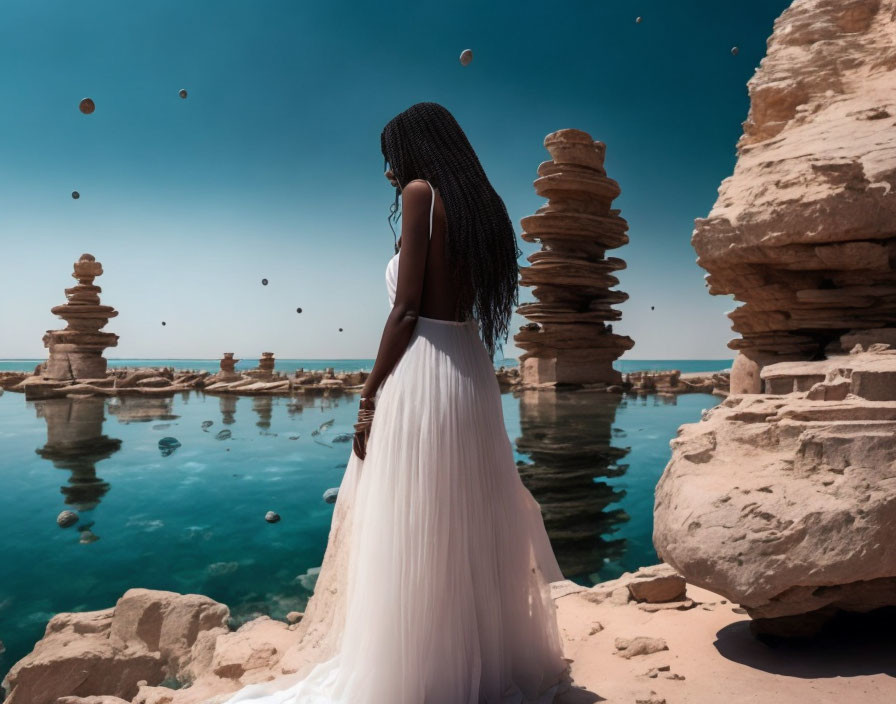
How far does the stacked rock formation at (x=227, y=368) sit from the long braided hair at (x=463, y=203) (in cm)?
2221

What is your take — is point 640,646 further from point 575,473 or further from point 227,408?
point 227,408

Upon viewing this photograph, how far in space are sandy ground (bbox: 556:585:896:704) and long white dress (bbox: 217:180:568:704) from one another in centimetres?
28

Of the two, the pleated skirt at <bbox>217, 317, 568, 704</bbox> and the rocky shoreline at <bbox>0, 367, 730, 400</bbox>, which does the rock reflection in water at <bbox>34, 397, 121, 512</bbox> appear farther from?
the pleated skirt at <bbox>217, 317, 568, 704</bbox>

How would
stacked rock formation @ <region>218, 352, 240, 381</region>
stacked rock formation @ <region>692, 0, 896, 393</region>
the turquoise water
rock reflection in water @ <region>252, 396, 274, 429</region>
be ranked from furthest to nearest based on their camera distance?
stacked rock formation @ <region>218, 352, 240, 381</region>, rock reflection in water @ <region>252, 396, 274, 429</region>, the turquoise water, stacked rock formation @ <region>692, 0, 896, 393</region>

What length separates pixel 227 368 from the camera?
23.0 meters

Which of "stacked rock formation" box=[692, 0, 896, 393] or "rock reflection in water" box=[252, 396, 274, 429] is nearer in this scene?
"stacked rock formation" box=[692, 0, 896, 393]

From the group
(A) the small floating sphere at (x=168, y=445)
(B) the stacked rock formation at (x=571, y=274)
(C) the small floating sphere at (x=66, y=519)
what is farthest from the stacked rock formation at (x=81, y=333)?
(C) the small floating sphere at (x=66, y=519)

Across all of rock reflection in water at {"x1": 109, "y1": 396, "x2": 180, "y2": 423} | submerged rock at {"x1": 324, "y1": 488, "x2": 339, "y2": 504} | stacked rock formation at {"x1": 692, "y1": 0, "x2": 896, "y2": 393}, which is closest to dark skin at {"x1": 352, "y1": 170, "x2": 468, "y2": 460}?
stacked rock formation at {"x1": 692, "y1": 0, "x2": 896, "y2": 393}

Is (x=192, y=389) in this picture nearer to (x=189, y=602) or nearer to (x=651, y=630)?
(x=189, y=602)

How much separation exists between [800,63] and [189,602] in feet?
21.8

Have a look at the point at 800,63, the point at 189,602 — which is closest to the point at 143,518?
the point at 189,602

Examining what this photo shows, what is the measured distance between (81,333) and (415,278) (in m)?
21.3

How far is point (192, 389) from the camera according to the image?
2158 cm

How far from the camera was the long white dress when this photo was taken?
5.88ft
